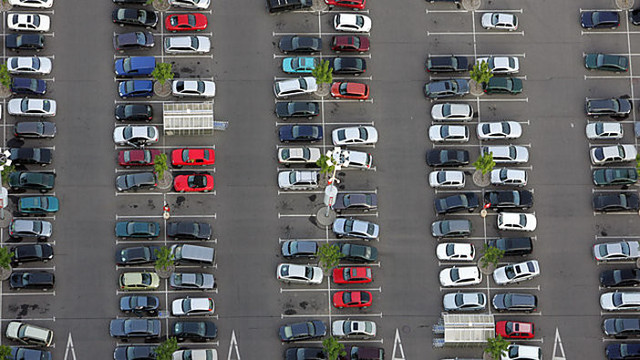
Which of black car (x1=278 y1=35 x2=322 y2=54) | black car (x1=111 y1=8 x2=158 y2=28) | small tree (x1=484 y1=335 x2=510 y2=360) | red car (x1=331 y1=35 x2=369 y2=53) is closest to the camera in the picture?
small tree (x1=484 y1=335 x2=510 y2=360)

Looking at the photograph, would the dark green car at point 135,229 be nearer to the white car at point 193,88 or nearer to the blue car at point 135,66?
the white car at point 193,88

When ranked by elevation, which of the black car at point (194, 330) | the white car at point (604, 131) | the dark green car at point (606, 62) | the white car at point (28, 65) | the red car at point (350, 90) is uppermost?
the white car at point (28, 65)

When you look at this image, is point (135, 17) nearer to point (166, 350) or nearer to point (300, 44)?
point (300, 44)

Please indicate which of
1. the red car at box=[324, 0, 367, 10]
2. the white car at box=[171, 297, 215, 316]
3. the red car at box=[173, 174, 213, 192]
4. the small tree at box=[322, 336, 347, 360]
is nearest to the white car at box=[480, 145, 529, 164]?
the red car at box=[324, 0, 367, 10]

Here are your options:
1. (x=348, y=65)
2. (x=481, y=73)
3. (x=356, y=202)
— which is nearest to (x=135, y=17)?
(x=348, y=65)

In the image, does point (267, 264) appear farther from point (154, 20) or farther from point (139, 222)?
point (154, 20)

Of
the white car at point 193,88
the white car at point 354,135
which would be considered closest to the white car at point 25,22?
the white car at point 193,88

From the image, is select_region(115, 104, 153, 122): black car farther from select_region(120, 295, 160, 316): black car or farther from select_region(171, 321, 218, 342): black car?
select_region(171, 321, 218, 342): black car
